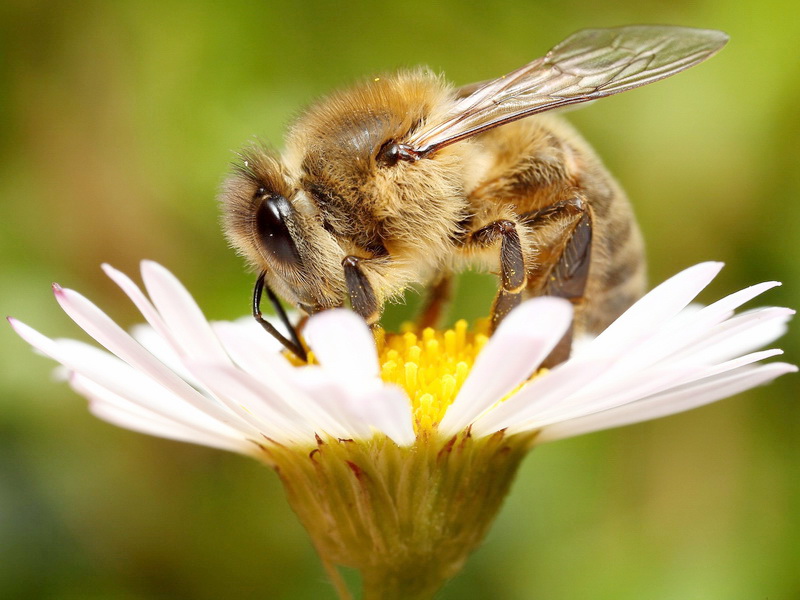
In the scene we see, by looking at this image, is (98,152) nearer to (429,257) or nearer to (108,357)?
(108,357)

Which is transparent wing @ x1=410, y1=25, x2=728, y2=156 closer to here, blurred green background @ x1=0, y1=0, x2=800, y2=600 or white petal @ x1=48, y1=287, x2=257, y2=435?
white petal @ x1=48, y1=287, x2=257, y2=435

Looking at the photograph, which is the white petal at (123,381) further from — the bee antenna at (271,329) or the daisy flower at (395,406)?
the bee antenna at (271,329)

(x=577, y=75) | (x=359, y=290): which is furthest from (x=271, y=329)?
(x=577, y=75)

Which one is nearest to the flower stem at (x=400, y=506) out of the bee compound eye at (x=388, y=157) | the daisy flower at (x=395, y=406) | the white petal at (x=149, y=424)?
the daisy flower at (x=395, y=406)

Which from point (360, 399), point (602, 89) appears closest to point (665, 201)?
point (602, 89)

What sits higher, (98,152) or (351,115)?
(98,152)

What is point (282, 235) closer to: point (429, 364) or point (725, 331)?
point (429, 364)

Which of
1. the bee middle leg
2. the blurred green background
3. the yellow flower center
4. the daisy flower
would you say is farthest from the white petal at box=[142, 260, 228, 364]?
the blurred green background

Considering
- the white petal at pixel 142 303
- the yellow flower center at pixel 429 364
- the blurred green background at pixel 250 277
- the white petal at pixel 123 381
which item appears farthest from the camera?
the blurred green background at pixel 250 277
